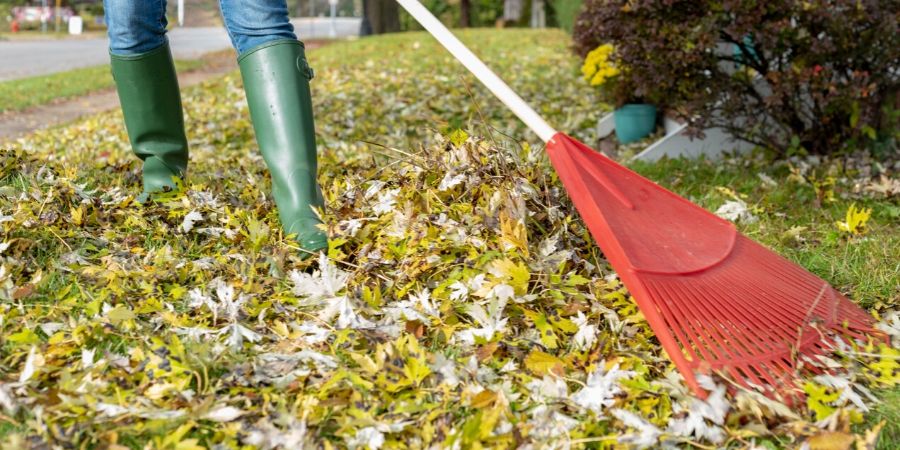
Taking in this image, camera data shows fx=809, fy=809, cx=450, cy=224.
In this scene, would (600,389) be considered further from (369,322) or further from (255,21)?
(255,21)

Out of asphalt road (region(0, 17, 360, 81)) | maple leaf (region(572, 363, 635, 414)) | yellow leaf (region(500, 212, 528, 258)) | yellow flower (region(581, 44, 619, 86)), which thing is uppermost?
yellow flower (region(581, 44, 619, 86))

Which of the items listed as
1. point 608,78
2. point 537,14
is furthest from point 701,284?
point 537,14

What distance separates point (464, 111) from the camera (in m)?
6.29

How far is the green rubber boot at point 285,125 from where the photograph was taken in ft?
8.16

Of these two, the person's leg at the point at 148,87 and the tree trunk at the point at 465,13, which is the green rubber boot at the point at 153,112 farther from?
the tree trunk at the point at 465,13

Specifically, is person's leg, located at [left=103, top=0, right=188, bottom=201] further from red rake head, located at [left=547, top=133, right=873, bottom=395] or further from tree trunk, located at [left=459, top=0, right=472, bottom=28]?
tree trunk, located at [left=459, top=0, right=472, bottom=28]

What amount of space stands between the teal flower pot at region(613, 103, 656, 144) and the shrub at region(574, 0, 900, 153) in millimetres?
1159

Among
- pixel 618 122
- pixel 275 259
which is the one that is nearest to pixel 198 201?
pixel 275 259

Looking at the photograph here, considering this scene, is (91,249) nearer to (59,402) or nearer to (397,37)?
(59,402)

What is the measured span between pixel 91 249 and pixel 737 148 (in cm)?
334

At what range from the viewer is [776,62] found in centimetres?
405

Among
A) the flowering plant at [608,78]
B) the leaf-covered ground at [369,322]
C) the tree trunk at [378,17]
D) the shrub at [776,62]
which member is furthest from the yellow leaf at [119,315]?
the tree trunk at [378,17]

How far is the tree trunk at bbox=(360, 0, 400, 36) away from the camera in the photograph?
1619 cm

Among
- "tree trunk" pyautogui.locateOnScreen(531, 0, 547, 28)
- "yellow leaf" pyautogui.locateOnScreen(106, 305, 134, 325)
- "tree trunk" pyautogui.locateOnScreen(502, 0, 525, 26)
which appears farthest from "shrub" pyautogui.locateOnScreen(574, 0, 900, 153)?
"tree trunk" pyautogui.locateOnScreen(502, 0, 525, 26)
